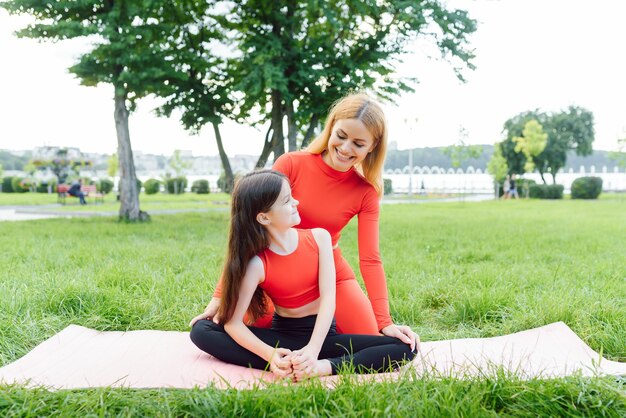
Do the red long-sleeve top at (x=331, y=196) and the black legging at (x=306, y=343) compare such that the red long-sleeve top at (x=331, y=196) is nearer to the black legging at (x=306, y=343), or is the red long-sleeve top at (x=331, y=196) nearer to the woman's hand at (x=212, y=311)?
the black legging at (x=306, y=343)

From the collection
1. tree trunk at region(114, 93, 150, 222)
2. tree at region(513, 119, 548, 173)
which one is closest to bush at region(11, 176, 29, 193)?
tree trunk at region(114, 93, 150, 222)

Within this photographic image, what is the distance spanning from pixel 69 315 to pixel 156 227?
602 cm

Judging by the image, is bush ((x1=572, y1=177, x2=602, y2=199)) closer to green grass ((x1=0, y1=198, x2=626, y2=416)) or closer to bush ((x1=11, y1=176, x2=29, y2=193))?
green grass ((x1=0, y1=198, x2=626, y2=416))

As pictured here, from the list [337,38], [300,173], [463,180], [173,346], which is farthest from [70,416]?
[463,180]

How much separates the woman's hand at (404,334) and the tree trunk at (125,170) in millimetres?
9105

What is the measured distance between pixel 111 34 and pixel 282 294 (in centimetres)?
811

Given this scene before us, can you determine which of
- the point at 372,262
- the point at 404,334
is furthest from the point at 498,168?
the point at 404,334

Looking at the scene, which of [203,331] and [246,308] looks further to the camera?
[203,331]

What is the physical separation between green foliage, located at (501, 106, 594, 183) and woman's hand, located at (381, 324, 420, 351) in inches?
1343

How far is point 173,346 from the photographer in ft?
9.19

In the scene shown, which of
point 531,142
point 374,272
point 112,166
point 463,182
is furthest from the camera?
point 463,182

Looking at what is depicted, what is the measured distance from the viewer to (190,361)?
2545 mm

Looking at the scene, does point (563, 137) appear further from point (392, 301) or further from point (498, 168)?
point (392, 301)

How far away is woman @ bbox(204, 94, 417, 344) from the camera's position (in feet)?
8.43
